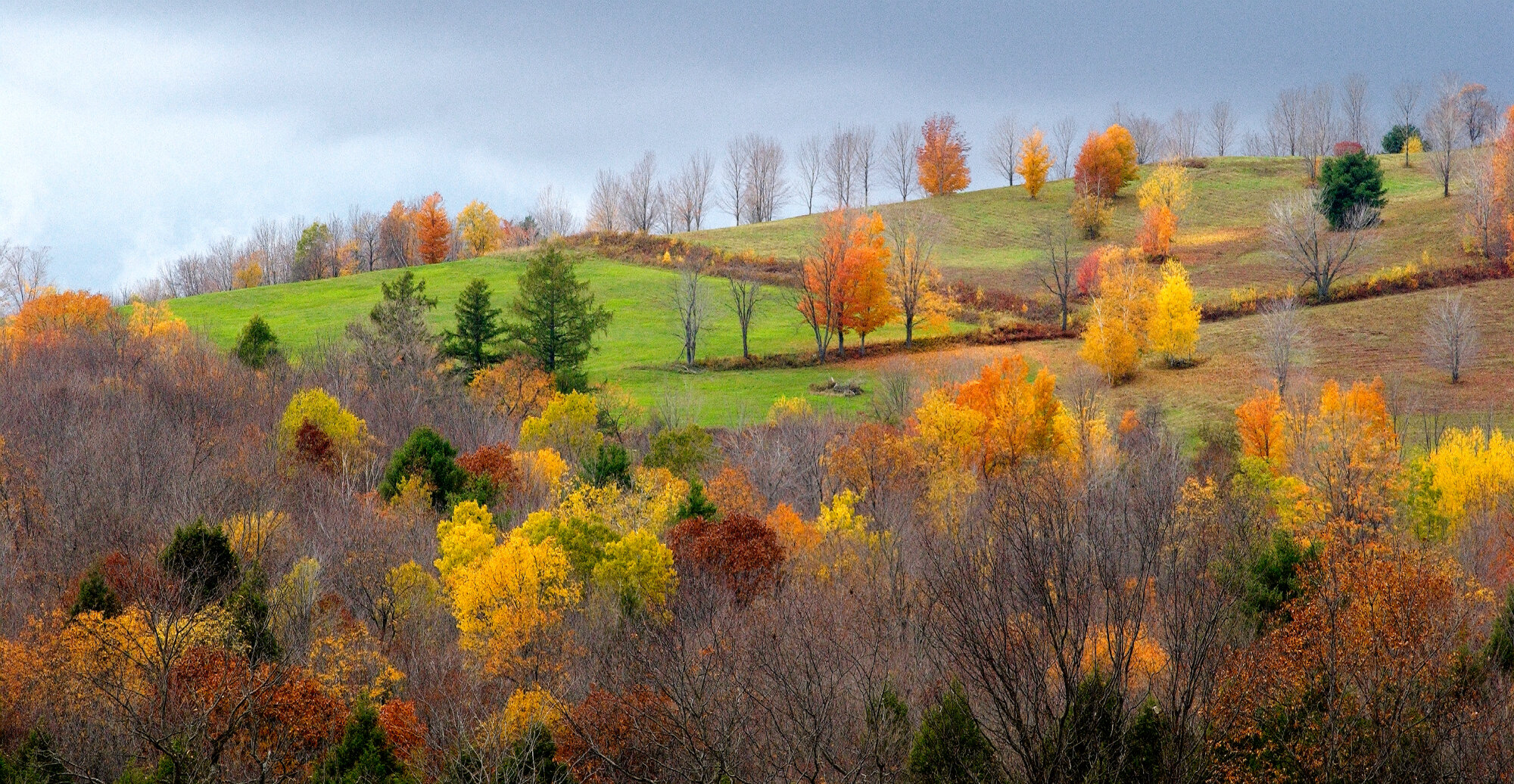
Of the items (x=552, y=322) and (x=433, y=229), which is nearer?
(x=552, y=322)

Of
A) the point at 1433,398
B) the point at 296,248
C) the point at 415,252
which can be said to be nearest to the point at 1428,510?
the point at 1433,398

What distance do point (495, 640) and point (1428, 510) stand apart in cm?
3574

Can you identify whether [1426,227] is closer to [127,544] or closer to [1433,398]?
[1433,398]

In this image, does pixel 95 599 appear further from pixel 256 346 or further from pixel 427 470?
pixel 256 346

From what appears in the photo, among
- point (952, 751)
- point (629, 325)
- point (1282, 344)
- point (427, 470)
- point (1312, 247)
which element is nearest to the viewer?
point (952, 751)

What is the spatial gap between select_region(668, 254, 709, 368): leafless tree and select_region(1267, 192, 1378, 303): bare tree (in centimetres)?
3943

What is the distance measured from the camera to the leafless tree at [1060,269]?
75438 mm

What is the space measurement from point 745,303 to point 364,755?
5414cm

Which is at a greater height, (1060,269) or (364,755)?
(1060,269)

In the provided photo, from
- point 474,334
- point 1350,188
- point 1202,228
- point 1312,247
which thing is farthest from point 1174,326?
point 474,334

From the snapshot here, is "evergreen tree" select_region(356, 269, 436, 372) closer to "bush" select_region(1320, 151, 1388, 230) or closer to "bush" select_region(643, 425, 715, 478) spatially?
"bush" select_region(643, 425, 715, 478)

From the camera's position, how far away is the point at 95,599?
28625 millimetres

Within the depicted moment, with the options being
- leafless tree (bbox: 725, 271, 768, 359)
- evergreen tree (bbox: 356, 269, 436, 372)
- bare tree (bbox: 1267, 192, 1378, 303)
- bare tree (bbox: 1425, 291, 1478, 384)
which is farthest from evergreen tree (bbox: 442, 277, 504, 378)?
bare tree (bbox: 1267, 192, 1378, 303)

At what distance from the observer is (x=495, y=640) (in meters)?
27.5
